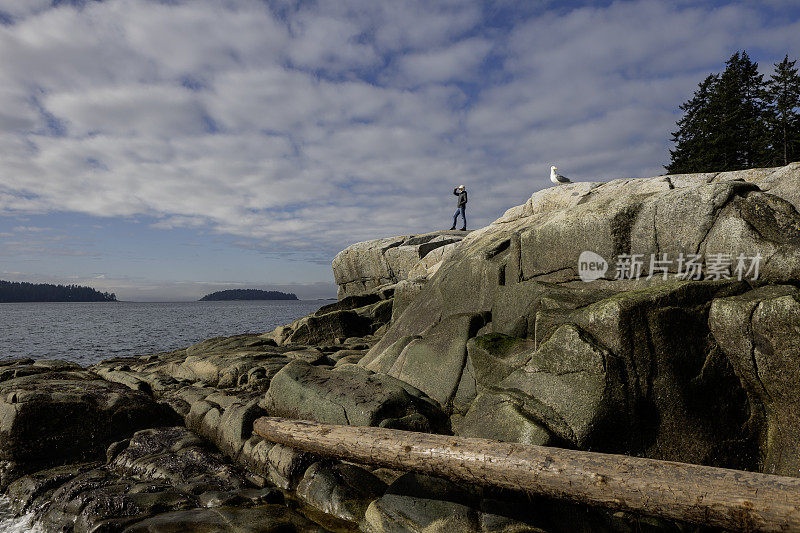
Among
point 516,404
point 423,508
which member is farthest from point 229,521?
point 516,404

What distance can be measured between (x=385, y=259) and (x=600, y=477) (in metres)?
32.2

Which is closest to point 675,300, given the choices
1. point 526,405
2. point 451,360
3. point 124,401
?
point 526,405

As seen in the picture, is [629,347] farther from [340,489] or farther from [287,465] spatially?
[287,465]

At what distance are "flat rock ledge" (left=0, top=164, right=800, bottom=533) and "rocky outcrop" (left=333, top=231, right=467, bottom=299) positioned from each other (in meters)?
19.6

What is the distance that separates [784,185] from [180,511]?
53.7 feet

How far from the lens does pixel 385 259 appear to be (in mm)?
37438

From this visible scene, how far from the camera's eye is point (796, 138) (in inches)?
1750

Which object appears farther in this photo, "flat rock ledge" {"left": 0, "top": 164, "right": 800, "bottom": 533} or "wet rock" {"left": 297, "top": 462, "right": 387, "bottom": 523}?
"wet rock" {"left": 297, "top": 462, "right": 387, "bottom": 523}

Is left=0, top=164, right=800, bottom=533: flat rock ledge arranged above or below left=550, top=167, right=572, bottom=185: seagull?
below

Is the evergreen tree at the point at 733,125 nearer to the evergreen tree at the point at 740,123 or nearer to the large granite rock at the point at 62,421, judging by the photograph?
the evergreen tree at the point at 740,123

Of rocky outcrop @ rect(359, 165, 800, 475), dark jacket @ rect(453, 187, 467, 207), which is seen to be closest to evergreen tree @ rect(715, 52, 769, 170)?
dark jacket @ rect(453, 187, 467, 207)

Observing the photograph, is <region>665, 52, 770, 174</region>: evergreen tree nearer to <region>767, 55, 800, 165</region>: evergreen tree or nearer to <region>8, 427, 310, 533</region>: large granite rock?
<region>767, 55, 800, 165</region>: evergreen tree

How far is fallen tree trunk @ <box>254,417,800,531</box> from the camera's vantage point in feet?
16.2

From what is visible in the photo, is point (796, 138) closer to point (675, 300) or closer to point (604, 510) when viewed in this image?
point (675, 300)
